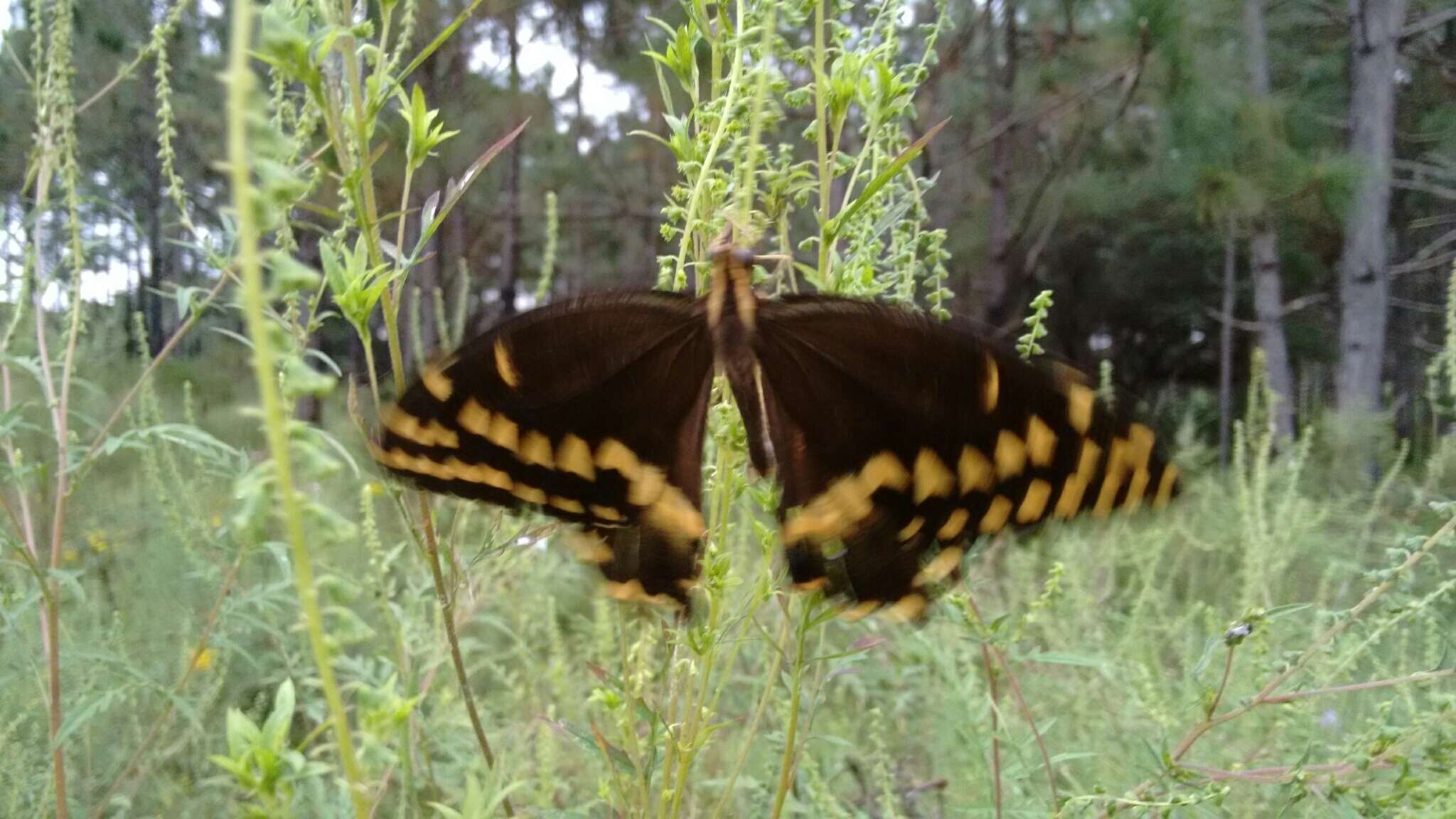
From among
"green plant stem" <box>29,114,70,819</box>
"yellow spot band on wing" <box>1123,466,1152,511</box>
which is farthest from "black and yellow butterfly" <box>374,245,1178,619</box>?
"green plant stem" <box>29,114,70,819</box>

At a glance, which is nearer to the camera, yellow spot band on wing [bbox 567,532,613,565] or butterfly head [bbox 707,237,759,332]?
butterfly head [bbox 707,237,759,332]

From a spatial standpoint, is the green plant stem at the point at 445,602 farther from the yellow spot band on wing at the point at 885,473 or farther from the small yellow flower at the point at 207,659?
the small yellow flower at the point at 207,659

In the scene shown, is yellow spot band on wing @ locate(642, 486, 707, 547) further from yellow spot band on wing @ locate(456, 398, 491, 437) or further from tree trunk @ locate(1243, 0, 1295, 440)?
tree trunk @ locate(1243, 0, 1295, 440)

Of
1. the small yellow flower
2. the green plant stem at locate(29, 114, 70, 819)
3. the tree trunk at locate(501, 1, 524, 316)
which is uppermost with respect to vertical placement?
the tree trunk at locate(501, 1, 524, 316)

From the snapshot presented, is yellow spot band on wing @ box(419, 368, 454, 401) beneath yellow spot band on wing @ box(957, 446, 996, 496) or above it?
above

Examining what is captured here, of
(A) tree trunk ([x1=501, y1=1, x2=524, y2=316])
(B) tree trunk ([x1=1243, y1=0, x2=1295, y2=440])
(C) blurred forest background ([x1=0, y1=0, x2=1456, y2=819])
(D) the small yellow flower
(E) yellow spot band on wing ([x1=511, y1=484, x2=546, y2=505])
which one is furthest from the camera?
(B) tree trunk ([x1=1243, y1=0, x2=1295, y2=440])

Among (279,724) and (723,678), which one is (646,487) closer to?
(723,678)

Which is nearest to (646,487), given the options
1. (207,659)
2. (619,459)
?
(619,459)

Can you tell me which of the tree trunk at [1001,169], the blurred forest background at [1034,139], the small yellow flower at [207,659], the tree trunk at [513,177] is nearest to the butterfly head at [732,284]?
the small yellow flower at [207,659]
